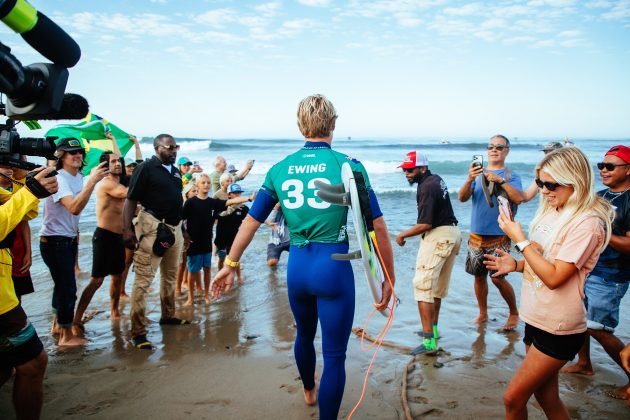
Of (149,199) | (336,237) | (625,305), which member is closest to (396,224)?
(625,305)

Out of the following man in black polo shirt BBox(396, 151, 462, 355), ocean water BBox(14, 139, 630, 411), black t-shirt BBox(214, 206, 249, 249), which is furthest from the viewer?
black t-shirt BBox(214, 206, 249, 249)

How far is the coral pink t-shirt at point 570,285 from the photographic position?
2334 mm

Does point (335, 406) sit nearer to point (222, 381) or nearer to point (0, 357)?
point (222, 381)

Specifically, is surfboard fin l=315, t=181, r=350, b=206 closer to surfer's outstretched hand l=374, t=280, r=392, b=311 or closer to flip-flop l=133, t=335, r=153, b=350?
surfer's outstretched hand l=374, t=280, r=392, b=311

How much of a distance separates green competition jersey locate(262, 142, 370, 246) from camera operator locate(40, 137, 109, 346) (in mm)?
2734

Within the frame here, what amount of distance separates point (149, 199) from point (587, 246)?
4.29 meters

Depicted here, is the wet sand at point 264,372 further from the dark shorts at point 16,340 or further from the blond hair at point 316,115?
the blond hair at point 316,115

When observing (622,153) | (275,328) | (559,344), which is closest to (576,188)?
(559,344)

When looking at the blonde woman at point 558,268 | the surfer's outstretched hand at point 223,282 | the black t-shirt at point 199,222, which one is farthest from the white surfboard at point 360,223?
the black t-shirt at point 199,222

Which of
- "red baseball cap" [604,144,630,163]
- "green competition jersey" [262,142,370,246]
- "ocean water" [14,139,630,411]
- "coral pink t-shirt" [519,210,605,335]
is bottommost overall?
"ocean water" [14,139,630,411]

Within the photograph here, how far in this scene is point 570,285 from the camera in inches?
94.3

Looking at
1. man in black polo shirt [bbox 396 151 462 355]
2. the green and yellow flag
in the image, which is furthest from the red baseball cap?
the green and yellow flag

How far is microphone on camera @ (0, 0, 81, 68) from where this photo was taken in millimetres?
2161

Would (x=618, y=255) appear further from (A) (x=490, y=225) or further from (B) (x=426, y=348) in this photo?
(B) (x=426, y=348)
